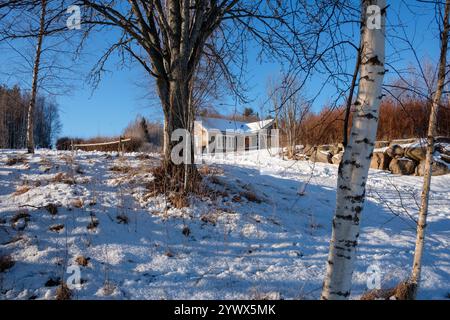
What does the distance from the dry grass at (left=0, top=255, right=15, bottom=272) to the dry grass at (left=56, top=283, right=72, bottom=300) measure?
2.85 feet

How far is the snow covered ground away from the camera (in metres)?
3.18

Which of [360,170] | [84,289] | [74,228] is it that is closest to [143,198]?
[74,228]

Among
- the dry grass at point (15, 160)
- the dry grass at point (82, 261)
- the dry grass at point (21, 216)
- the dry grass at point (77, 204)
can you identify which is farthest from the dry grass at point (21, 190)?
the dry grass at point (82, 261)

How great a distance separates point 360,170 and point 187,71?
448 centimetres

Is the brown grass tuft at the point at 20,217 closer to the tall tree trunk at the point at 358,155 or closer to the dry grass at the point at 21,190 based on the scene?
the dry grass at the point at 21,190

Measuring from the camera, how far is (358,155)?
207 centimetres

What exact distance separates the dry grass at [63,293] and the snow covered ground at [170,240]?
0.06 metres

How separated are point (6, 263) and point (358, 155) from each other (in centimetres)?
392

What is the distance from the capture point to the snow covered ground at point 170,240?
318 cm

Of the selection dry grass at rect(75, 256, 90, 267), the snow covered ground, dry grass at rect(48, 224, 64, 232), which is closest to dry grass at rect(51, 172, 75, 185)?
the snow covered ground

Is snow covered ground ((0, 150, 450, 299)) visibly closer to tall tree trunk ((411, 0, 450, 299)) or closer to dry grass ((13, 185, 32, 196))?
dry grass ((13, 185, 32, 196))

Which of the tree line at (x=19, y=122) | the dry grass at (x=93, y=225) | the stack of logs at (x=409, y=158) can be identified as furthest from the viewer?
the tree line at (x=19, y=122)

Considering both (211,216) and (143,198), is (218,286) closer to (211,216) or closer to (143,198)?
(211,216)

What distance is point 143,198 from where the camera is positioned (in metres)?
5.09
